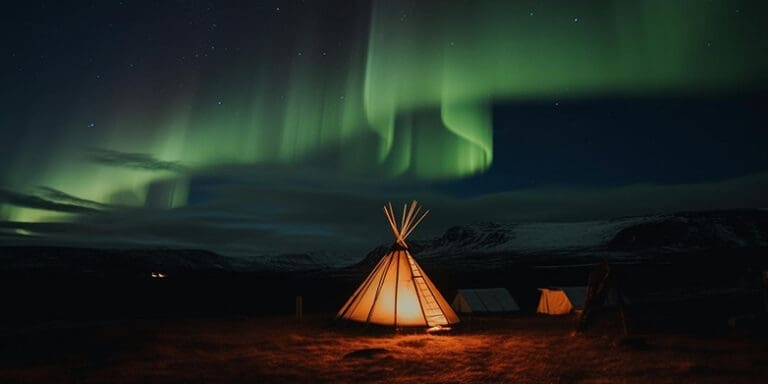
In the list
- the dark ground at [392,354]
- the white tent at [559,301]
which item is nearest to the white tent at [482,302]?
the white tent at [559,301]

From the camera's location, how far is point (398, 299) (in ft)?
57.3

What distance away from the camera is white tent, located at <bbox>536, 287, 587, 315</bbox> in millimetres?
25188

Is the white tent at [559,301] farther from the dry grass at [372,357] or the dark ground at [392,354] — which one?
the dry grass at [372,357]

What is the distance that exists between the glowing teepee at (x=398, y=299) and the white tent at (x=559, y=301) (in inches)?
345

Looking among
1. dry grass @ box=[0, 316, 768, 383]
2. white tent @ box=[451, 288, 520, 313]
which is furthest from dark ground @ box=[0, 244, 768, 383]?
white tent @ box=[451, 288, 520, 313]

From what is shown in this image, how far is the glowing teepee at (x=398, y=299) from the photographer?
17219 millimetres

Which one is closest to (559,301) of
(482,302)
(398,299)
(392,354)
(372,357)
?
(482,302)

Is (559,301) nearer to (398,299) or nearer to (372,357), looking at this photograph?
(398,299)

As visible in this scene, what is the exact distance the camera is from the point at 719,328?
17.3 metres

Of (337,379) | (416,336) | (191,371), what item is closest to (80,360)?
(191,371)

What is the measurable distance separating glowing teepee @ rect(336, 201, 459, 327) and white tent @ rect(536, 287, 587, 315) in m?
8.76

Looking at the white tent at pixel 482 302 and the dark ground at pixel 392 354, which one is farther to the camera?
the white tent at pixel 482 302

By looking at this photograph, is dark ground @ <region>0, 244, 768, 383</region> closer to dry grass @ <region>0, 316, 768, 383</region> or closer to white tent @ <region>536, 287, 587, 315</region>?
dry grass @ <region>0, 316, 768, 383</region>

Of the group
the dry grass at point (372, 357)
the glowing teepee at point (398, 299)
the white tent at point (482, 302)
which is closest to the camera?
the dry grass at point (372, 357)
